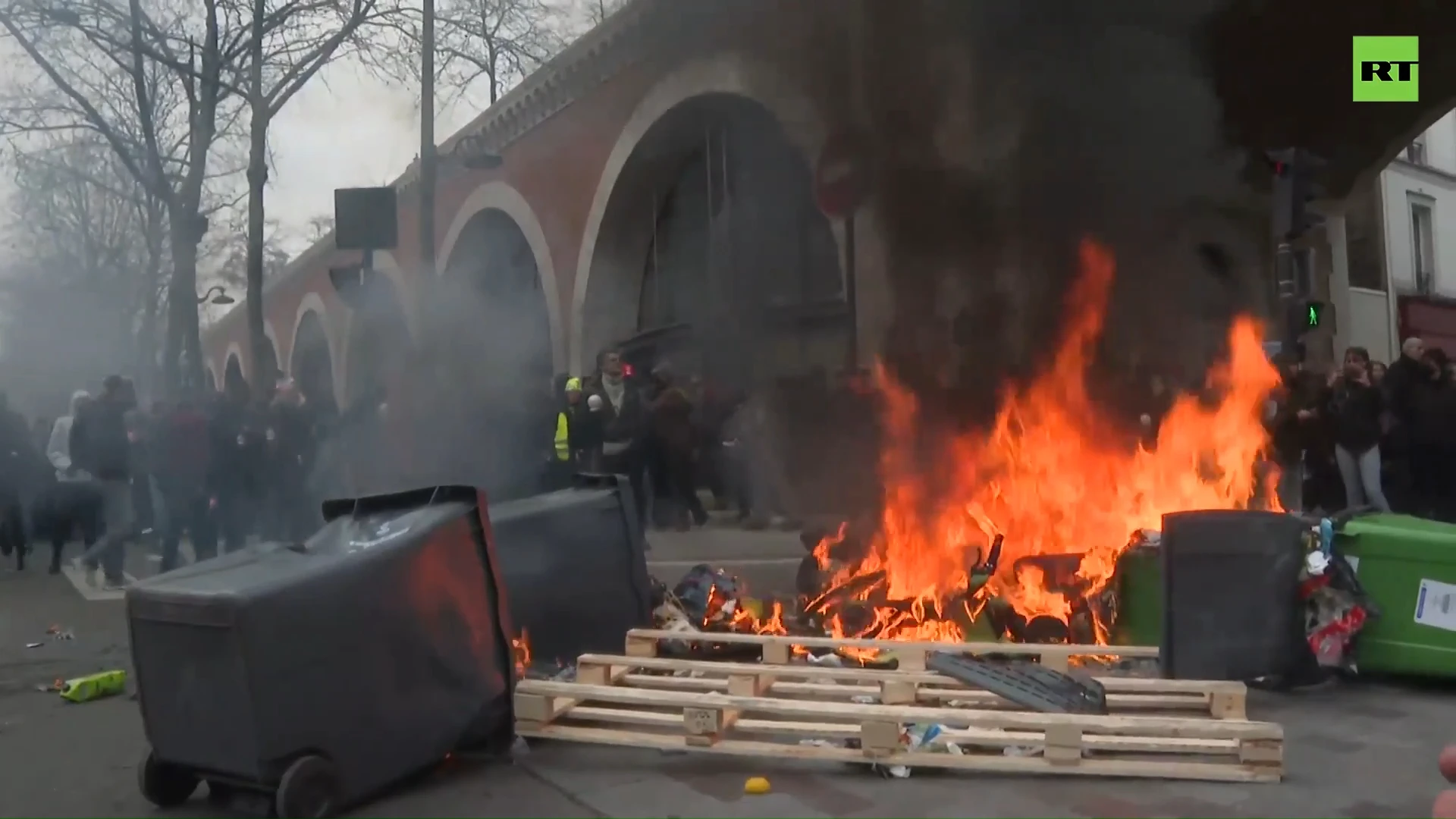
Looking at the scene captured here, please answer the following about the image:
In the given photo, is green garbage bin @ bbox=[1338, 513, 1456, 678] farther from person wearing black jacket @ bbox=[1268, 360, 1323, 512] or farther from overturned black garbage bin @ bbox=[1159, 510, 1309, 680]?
person wearing black jacket @ bbox=[1268, 360, 1323, 512]

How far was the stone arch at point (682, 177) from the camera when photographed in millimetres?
8555

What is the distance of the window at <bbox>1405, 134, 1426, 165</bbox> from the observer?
64.2 ft

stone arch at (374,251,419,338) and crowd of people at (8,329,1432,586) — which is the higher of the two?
stone arch at (374,251,419,338)

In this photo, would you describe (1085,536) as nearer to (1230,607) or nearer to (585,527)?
(1230,607)

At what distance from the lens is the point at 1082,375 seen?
7449 millimetres

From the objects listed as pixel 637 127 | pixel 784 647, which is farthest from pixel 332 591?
pixel 637 127

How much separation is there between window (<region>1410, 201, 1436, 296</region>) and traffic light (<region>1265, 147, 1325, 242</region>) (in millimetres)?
13769

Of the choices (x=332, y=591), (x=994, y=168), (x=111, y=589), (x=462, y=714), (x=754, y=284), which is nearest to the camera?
(x=332, y=591)

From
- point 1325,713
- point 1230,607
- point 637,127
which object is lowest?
point 1325,713

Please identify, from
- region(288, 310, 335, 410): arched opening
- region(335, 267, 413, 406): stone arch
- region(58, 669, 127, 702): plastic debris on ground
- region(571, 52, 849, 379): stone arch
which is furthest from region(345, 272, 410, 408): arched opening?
region(58, 669, 127, 702): plastic debris on ground

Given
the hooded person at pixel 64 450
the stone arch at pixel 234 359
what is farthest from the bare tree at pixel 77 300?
the hooded person at pixel 64 450

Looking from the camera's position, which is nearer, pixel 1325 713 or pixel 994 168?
pixel 1325 713

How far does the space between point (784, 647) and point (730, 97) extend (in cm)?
540

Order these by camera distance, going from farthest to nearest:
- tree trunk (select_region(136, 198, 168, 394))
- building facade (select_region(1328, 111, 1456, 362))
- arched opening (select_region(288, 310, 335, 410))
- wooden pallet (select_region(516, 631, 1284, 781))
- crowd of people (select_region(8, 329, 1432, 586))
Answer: tree trunk (select_region(136, 198, 168, 394)), building facade (select_region(1328, 111, 1456, 362)), arched opening (select_region(288, 310, 335, 410)), crowd of people (select_region(8, 329, 1432, 586)), wooden pallet (select_region(516, 631, 1284, 781))
